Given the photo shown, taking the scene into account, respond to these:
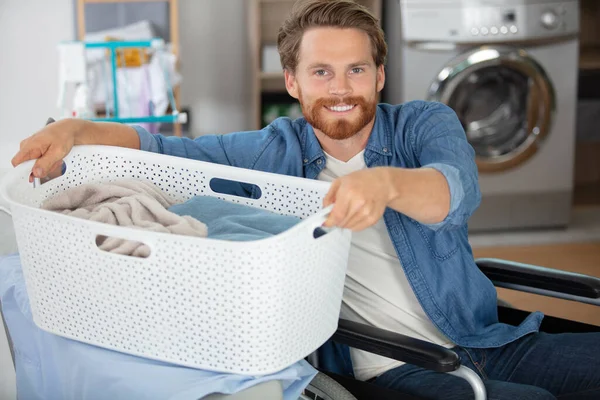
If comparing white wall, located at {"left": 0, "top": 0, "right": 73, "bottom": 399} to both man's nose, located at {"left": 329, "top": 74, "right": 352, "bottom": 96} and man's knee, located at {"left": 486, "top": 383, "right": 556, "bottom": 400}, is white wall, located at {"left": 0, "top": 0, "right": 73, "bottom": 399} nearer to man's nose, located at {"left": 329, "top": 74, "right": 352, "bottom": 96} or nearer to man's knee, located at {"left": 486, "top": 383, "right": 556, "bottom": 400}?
man's nose, located at {"left": 329, "top": 74, "right": 352, "bottom": 96}

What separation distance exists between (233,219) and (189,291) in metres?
0.25

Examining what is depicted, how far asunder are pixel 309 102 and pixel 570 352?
0.71m

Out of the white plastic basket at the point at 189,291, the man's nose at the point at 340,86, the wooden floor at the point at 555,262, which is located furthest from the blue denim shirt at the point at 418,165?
the wooden floor at the point at 555,262

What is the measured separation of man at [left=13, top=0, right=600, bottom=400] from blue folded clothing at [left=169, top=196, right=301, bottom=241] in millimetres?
276

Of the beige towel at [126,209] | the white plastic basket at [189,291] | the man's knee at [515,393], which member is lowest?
the man's knee at [515,393]

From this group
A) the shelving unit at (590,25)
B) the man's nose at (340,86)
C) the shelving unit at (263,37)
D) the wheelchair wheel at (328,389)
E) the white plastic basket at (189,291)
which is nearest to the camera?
the white plastic basket at (189,291)

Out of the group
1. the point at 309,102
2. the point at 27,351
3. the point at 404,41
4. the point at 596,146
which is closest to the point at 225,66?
the point at 404,41

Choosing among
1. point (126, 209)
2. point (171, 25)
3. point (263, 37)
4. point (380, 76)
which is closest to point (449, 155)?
point (380, 76)

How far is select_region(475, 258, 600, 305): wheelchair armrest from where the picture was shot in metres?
1.73

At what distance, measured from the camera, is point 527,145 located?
3.86 metres

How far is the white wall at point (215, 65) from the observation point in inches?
186

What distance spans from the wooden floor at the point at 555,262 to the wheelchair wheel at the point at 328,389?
171 centimetres

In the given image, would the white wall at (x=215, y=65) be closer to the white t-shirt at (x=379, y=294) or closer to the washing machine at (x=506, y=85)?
the washing machine at (x=506, y=85)

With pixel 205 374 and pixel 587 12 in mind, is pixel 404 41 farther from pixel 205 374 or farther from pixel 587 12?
pixel 205 374
